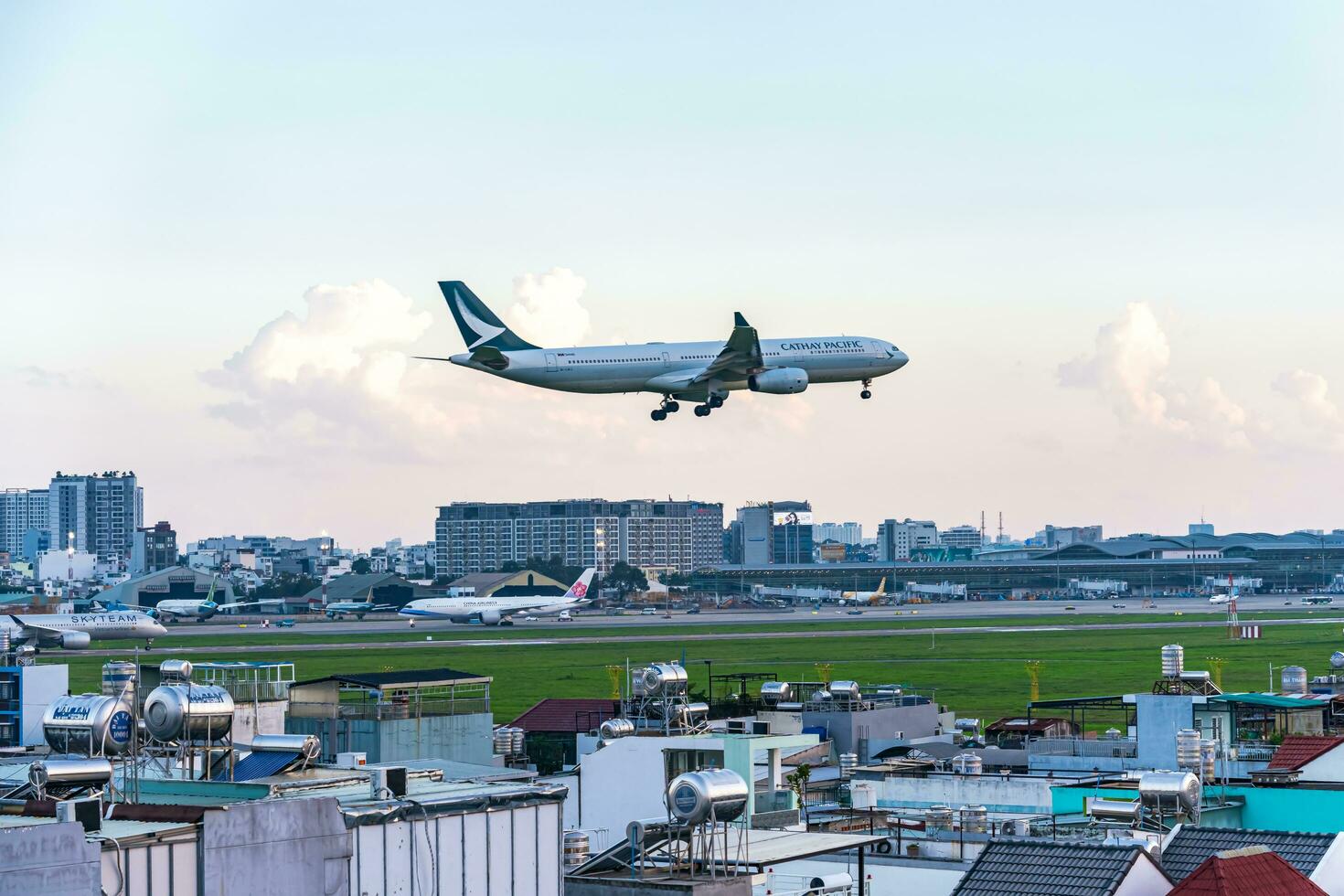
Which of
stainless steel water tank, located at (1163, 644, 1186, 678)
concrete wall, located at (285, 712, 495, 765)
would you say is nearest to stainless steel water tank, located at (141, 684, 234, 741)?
concrete wall, located at (285, 712, 495, 765)

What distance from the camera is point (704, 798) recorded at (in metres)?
21.8

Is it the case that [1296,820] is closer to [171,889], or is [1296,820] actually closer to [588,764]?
[588,764]

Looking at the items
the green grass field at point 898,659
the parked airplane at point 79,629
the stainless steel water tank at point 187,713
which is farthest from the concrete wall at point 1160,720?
the parked airplane at point 79,629

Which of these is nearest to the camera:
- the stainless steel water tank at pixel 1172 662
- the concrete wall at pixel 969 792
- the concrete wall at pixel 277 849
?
the concrete wall at pixel 277 849

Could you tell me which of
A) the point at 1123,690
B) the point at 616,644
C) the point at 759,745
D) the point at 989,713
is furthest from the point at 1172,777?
the point at 616,644

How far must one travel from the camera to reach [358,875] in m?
18.7

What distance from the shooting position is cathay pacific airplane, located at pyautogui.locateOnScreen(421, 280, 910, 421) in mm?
101250

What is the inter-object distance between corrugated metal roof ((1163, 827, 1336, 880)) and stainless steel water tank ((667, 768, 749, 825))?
23.9ft

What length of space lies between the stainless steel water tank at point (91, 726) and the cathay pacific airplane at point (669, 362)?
252 feet

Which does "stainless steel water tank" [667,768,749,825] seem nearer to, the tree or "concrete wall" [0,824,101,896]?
"concrete wall" [0,824,101,896]

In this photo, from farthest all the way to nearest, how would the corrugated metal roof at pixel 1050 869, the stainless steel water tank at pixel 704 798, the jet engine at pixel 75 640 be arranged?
the jet engine at pixel 75 640
the corrugated metal roof at pixel 1050 869
the stainless steel water tank at pixel 704 798

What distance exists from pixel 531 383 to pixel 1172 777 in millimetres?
74935

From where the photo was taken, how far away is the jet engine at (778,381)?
339 feet

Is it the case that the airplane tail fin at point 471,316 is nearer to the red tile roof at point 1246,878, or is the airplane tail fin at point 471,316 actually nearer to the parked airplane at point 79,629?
the parked airplane at point 79,629
